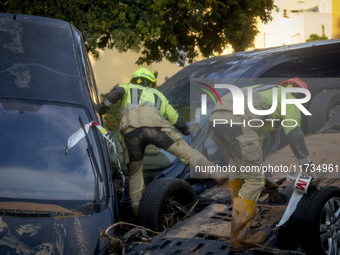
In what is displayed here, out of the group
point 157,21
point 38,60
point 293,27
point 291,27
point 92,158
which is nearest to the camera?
point 92,158

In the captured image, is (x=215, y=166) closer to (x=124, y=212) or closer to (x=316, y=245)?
(x=124, y=212)

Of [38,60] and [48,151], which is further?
[38,60]

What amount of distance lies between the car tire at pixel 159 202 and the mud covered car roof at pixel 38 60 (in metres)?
0.97

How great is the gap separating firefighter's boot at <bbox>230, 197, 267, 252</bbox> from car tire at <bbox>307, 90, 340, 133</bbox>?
7.92 ft

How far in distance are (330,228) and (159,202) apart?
1323 mm

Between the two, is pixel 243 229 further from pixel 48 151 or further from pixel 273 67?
pixel 273 67

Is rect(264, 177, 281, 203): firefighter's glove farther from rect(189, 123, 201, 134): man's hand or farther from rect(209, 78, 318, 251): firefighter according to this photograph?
rect(189, 123, 201, 134): man's hand

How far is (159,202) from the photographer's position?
3.21 metres

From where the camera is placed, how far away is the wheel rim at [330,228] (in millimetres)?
2863

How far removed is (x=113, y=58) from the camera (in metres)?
13.8

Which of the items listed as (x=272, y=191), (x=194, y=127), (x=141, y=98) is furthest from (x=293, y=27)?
(x=272, y=191)

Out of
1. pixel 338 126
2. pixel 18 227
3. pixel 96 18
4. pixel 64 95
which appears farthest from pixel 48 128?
pixel 96 18

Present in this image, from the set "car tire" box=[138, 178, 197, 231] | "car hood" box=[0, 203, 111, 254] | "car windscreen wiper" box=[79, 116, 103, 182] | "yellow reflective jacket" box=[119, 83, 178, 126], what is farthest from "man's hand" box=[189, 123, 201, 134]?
"car hood" box=[0, 203, 111, 254]

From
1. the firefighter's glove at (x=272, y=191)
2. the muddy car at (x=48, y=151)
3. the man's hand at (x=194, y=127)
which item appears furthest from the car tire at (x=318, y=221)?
the man's hand at (x=194, y=127)
